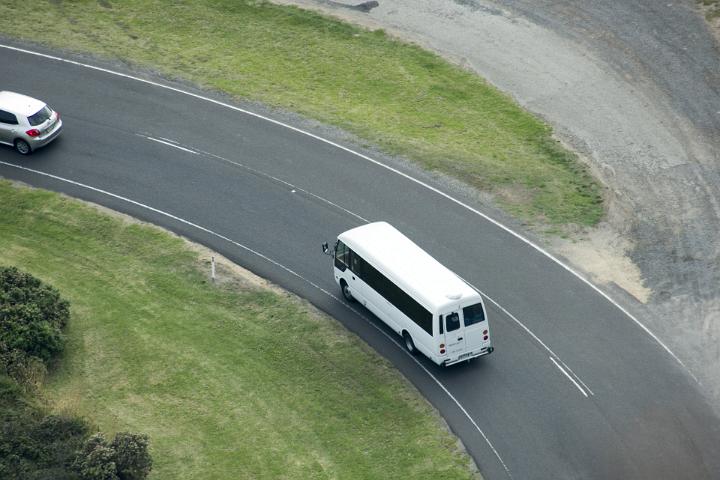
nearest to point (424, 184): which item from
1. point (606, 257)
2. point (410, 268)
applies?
point (606, 257)

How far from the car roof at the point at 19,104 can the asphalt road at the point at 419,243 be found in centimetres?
193

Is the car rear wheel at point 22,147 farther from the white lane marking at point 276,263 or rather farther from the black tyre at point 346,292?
the black tyre at point 346,292

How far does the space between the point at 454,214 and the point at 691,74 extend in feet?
57.9

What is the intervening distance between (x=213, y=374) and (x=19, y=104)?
1819cm

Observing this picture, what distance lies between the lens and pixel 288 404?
101 ft

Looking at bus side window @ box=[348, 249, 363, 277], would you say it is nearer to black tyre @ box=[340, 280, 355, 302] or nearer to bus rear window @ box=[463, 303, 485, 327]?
black tyre @ box=[340, 280, 355, 302]

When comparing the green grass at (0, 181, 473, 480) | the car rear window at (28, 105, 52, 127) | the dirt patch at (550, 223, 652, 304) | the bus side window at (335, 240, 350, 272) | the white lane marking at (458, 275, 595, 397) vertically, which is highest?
the dirt patch at (550, 223, 652, 304)

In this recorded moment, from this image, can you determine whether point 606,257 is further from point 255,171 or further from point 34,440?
point 34,440

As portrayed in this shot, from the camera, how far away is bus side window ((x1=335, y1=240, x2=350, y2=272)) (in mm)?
34438

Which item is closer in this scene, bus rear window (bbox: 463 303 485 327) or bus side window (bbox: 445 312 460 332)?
bus side window (bbox: 445 312 460 332)

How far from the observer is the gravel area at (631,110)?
35.8 metres

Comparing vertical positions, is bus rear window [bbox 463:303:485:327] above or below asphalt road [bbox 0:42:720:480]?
above

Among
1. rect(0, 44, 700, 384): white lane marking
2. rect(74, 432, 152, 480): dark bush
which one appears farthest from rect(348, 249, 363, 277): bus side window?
rect(74, 432, 152, 480): dark bush

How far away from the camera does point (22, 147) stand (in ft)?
139
